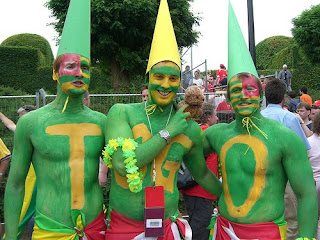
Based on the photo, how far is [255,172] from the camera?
9.16ft

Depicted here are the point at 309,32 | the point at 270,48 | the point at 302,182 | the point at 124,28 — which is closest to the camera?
the point at 302,182

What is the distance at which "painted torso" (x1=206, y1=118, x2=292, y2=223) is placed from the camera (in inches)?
109

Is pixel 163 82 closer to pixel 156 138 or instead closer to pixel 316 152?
pixel 156 138

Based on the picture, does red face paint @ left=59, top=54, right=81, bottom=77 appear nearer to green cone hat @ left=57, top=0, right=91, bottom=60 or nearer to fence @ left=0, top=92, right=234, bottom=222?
green cone hat @ left=57, top=0, right=91, bottom=60

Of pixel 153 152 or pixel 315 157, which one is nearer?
pixel 153 152

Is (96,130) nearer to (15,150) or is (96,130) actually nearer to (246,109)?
(15,150)

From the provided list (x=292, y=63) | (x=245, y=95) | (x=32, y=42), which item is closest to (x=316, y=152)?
(x=245, y=95)

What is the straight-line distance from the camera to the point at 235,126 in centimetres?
303

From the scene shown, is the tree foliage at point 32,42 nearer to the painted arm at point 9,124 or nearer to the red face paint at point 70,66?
the painted arm at point 9,124

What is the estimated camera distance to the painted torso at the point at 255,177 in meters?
2.77

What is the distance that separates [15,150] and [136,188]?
3.07ft

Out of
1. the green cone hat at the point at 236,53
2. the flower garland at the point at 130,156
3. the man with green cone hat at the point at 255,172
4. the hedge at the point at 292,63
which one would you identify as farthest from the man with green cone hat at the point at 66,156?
the hedge at the point at 292,63

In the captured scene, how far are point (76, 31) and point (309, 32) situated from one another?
19.3 m

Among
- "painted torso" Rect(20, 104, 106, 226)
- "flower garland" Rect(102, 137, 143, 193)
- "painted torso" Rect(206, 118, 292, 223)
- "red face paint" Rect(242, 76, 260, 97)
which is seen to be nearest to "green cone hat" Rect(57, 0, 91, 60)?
"painted torso" Rect(20, 104, 106, 226)
